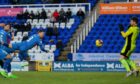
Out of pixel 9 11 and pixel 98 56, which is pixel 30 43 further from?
pixel 9 11

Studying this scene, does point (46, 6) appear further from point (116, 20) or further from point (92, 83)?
point (92, 83)

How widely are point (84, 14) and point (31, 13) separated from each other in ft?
12.8

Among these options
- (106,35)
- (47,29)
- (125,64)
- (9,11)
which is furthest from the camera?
(9,11)

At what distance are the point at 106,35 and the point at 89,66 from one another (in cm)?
581

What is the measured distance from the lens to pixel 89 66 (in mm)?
26375

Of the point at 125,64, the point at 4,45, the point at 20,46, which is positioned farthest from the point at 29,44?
the point at 125,64

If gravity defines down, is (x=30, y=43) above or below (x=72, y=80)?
above

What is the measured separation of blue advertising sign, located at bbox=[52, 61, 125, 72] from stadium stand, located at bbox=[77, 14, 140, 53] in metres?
4.10

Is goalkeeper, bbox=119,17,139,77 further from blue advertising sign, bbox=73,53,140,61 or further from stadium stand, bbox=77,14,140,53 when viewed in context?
stadium stand, bbox=77,14,140,53

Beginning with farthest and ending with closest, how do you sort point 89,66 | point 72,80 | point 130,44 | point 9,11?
1. point 9,11
2. point 89,66
3. point 130,44
4. point 72,80

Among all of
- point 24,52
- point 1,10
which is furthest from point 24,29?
point 24,52

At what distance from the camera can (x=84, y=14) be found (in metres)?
33.4

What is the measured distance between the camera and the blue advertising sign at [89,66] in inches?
1024

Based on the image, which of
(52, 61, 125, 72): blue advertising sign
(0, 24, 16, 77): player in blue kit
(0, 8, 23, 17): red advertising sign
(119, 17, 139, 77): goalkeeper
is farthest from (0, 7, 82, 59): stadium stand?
(119, 17, 139, 77): goalkeeper
